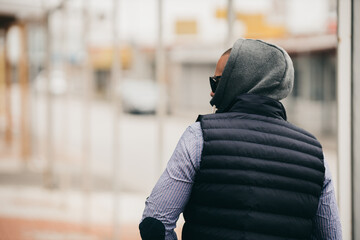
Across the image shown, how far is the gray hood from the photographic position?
66.2 inches

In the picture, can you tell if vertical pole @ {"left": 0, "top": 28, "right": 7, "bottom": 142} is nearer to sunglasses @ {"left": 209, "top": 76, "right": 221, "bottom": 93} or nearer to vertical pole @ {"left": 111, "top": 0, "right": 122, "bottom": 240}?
vertical pole @ {"left": 111, "top": 0, "right": 122, "bottom": 240}

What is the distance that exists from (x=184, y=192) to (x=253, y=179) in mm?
229

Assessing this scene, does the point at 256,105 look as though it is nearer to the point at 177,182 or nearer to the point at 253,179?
the point at 253,179

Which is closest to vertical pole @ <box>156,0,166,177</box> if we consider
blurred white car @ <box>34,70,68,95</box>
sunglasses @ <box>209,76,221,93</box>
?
sunglasses @ <box>209,76,221,93</box>

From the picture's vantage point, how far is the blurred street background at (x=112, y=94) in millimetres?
5523

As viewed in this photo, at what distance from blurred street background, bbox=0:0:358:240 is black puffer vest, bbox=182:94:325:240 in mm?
940

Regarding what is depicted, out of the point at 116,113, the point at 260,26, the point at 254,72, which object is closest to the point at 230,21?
the point at 254,72

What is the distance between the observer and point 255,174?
5.30ft

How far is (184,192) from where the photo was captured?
1.67 m

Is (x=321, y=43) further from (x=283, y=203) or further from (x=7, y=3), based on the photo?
(x=283, y=203)

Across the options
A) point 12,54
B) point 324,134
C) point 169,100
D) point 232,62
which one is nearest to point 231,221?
point 232,62

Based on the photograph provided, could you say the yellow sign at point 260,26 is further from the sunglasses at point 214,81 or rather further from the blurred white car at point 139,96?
the sunglasses at point 214,81

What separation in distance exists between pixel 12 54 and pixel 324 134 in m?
10.1

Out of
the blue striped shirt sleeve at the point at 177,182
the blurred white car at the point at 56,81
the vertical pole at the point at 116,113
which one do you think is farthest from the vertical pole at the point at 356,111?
the blurred white car at the point at 56,81
